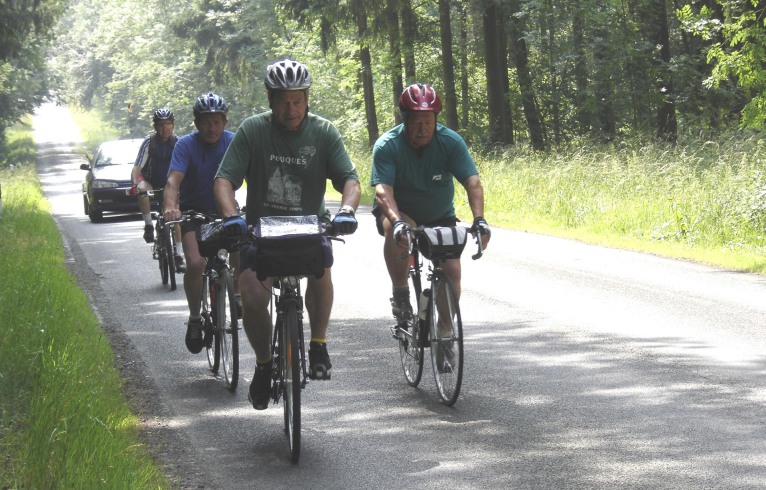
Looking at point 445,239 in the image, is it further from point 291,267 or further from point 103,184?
point 103,184

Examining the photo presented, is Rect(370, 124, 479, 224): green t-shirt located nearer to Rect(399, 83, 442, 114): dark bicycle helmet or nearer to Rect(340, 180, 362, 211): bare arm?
Rect(399, 83, 442, 114): dark bicycle helmet

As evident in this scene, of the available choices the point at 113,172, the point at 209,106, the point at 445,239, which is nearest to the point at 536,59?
the point at 113,172

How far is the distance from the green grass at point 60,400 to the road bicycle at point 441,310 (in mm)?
1908

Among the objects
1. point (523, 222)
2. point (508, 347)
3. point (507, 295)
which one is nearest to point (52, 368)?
point (508, 347)

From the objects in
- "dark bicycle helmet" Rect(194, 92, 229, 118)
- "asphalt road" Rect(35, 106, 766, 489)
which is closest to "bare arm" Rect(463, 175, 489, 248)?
"asphalt road" Rect(35, 106, 766, 489)

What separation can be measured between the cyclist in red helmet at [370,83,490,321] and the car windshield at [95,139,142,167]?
66.2 feet

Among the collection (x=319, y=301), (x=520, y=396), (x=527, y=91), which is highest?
(x=527, y=91)

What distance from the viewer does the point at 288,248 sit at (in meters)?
5.88

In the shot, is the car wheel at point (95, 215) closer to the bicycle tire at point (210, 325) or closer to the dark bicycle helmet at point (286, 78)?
the bicycle tire at point (210, 325)

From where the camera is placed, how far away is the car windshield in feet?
88.5

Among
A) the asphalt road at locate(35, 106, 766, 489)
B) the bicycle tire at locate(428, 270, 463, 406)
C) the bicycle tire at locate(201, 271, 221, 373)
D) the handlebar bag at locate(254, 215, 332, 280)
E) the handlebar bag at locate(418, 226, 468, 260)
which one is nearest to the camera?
the asphalt road at locate(35, 106, 766, 489)

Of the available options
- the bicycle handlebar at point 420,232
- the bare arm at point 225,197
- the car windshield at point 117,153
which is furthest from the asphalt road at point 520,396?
the car windshield at point 117,153

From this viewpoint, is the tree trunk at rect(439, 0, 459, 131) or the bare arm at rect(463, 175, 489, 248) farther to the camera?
the tree trunk at rect(439, 0, 459, 131)

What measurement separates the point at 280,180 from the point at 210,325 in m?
2.39
